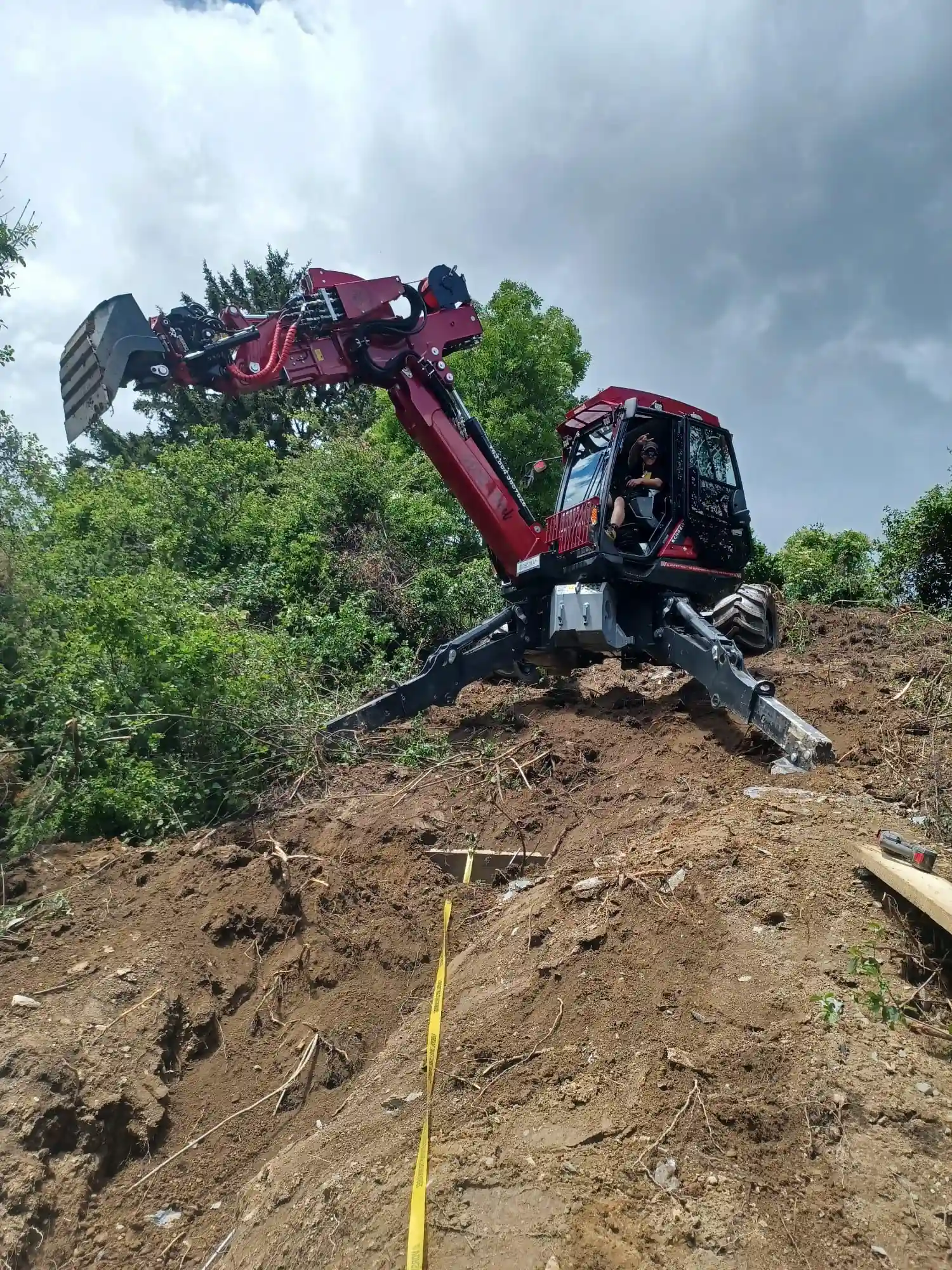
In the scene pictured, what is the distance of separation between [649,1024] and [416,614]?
27.2 ft

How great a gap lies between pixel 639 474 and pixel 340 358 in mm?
3061

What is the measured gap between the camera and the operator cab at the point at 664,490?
7785 mm

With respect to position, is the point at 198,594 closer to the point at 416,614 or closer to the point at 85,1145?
the point at 416,614

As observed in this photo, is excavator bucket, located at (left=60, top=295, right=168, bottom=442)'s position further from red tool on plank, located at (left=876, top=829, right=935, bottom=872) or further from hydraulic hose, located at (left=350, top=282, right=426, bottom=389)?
red tool on plank, located at (left=876, top=829, right=935, bottom=872)

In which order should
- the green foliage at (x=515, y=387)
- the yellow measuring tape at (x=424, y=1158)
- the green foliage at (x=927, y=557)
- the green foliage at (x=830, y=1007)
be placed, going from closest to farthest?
the yellow measuring tape at (x=424, y=1158), the green foliage at (x=830, y=1007), the green foliage at (x=927, y=557), the green foliage at (x=515, y=387)

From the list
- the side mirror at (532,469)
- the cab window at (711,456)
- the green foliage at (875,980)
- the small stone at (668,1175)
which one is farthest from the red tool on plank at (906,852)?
the side mirror at (532,469)

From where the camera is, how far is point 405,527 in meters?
12.7

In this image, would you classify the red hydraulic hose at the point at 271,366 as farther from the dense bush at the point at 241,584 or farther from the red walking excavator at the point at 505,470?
the dense bush at the point at 241,584

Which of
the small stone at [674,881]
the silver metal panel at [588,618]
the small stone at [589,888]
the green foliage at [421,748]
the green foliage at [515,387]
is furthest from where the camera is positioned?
the green foliage at [515,387]

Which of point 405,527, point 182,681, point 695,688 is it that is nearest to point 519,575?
point 695,688

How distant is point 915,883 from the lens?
3.41 meters

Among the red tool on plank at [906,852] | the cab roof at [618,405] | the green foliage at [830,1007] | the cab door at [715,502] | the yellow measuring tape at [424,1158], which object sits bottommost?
the yellow measuring tape at [424,1158]

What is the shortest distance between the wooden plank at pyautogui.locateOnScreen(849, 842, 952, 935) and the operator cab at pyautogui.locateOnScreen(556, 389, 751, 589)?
4.17 m

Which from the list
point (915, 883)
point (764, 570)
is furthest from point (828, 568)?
point (915, 883)
